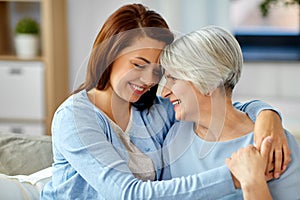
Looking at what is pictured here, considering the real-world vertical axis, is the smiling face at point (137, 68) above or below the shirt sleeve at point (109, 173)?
above

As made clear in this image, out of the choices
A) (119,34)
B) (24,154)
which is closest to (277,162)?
(119,34)

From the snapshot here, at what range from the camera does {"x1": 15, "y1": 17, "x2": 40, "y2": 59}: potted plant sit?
389cm

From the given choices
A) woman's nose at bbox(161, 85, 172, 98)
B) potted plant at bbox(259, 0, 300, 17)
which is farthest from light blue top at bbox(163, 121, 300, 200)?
potted plant at bbox(259, 0, 300, 17)

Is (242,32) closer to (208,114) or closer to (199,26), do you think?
(199,26)

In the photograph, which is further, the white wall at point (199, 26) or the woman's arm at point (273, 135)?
the white wall at point (199, 26)

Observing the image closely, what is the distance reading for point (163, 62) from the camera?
59.8 inches

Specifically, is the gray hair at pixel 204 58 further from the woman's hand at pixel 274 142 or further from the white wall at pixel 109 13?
Result: the white wall at pixel 109 13

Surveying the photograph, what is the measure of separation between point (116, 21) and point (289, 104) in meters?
2.54

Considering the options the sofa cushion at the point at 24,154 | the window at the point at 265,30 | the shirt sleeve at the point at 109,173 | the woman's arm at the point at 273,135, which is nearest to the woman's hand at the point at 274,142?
the woman's arm at the point at 273,135

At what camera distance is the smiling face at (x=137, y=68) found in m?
1.49

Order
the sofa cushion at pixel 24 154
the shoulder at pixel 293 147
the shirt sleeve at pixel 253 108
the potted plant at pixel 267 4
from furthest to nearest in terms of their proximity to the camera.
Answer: the potted plant at pixel 267 4, the sofa cushion at pixel 24 154, the shirt sleeve at pixel 253 108, the shoulder at pixel 293 147

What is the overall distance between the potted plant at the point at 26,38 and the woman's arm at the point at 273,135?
2462 mm

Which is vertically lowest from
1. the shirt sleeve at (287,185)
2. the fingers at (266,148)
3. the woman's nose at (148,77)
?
the shirt sleeve at (287,185)

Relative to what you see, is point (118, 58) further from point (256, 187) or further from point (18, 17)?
point (18, 17)
